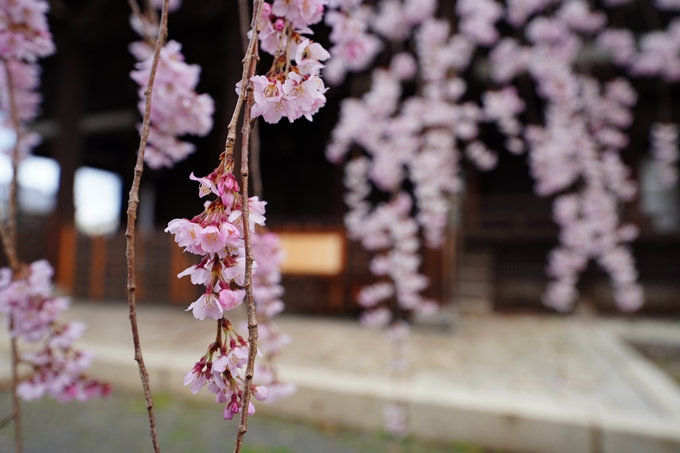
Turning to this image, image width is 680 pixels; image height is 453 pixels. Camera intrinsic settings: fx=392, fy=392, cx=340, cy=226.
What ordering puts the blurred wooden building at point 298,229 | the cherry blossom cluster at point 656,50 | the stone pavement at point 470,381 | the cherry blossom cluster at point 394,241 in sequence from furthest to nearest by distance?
the blurred wooden building at point 298,229 → the cherry blossom cluster at point 656,50 → the cherry blossom cluster at point 394,241 → the stone pavement at point 470,381

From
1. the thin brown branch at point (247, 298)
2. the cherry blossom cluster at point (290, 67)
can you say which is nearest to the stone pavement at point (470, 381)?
the thin brown branch at point (247, 298)

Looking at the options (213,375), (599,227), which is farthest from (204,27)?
(213,375)

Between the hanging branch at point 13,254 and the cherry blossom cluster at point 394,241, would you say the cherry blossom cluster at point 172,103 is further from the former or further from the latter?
the cherry blossom cluster at point 394,241

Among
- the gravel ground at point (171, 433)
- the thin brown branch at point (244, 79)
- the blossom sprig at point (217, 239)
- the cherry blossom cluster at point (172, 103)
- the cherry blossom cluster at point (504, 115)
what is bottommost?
the gravel ground at point (171, 433)

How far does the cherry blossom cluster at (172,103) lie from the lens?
0.96 metres

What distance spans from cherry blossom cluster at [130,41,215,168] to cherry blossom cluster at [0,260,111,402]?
1.42ft

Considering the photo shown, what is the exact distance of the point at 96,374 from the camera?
2.62 m

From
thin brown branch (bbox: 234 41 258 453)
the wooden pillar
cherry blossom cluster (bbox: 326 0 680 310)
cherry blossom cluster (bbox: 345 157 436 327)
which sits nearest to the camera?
thin brown branch (bbox: 234 41 258 453)

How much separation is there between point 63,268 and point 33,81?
5.46 m

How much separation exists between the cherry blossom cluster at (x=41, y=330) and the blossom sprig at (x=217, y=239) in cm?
73

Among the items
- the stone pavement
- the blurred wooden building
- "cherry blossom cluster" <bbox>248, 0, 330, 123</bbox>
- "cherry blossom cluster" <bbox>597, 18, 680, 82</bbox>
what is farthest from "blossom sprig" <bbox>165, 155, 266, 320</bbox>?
"cherry blossom cluster" <bbox>597, 18, 680, 82</bbox>

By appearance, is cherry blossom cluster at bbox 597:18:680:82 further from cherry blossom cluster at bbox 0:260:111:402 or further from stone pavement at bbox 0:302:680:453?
cherry blossom cluster at bbox 0:260:111:402

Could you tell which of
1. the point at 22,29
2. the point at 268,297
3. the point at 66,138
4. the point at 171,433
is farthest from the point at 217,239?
the point at 66,138

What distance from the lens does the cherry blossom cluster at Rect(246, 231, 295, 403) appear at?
39.0 inches
